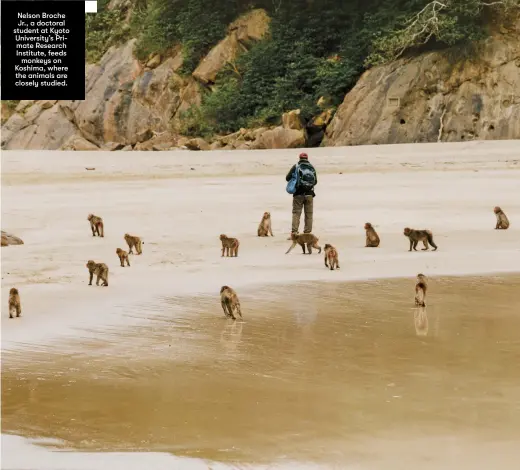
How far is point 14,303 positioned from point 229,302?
6.40ft

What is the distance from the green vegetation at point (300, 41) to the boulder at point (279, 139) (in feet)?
9.82

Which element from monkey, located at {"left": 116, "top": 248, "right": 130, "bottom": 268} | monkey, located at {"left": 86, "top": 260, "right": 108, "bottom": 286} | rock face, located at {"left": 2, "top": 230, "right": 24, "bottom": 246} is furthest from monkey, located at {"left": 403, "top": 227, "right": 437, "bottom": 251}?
rock face, located at {"left": 2, "top": 230, "right": 24, "bottom": 246}

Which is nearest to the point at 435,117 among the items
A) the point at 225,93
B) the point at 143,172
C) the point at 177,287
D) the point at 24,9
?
the point at 225,93

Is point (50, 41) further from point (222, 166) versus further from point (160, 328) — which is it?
point (160, 328)

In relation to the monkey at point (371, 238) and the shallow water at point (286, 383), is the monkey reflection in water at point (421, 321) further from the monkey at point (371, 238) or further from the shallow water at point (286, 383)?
the monkey at point (371, 238)

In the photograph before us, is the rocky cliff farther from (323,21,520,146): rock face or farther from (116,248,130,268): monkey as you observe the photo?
(116,248,130,268): monkey

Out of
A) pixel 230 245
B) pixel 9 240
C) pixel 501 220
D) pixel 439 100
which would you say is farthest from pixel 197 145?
pixel 230 245

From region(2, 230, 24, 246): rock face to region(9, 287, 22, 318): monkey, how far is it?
17.2ft

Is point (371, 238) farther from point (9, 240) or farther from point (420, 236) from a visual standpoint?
point (9, 240)

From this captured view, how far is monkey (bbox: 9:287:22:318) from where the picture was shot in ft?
31.7

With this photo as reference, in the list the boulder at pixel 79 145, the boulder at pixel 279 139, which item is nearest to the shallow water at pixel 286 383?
the boulder at pixel 279 139

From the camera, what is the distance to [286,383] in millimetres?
7375

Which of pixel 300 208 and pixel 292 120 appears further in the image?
pixel 292 120

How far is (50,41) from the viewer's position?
102 ft
